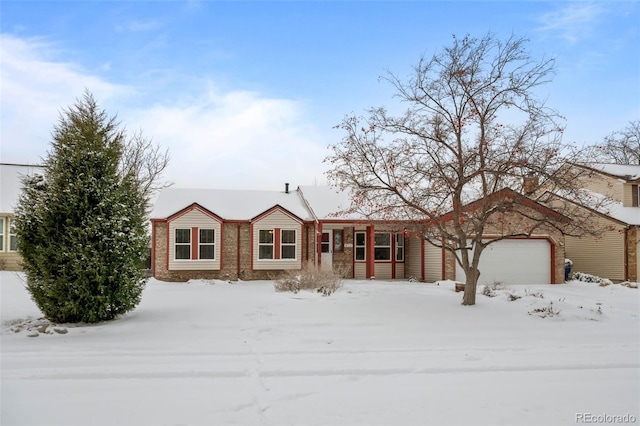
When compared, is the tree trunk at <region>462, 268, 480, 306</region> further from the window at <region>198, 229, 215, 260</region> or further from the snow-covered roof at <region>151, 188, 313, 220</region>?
the window at <region>198, 229, 215, 260</region>

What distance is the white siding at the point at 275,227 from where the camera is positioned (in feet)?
70.1

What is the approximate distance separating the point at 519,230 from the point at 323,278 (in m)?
A: 8.95

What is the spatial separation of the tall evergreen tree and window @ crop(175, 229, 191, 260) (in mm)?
10405

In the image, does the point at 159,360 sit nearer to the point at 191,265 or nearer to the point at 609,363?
the point at 609,363

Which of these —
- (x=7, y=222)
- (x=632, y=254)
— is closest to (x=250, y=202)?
(x=7, y=222)

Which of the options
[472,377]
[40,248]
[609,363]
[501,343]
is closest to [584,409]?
[472,377]

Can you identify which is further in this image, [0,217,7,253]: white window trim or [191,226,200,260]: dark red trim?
[0,217,7,253]: white window trim

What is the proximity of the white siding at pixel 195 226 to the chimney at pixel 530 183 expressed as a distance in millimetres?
13648

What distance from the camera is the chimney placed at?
37.1ft

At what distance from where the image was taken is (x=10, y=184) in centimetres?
2578

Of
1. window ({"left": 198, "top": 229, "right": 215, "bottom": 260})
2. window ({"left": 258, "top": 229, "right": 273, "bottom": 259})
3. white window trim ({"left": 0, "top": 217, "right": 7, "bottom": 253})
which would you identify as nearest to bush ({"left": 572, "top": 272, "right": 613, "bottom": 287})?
window ({"left": 258, "top": 229, "right": 273, "bottom": 259})

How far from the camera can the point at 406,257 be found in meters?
22.7

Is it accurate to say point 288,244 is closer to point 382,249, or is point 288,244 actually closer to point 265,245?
point 265,245

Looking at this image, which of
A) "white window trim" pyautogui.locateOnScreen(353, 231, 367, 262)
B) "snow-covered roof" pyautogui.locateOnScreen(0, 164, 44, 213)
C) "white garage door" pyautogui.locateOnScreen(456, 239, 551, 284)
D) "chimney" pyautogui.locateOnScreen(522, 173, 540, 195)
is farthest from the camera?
"snow-covered roof" pyautogui.locateOnScreen(0, 164, 44, 213)
